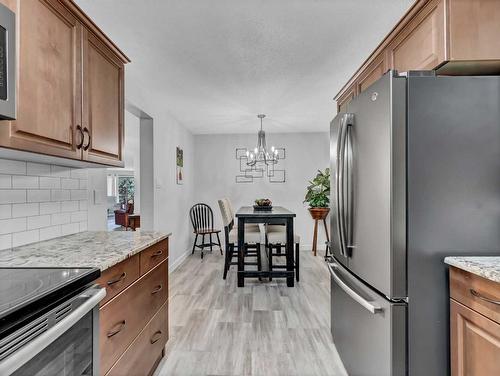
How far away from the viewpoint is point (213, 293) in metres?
3.37

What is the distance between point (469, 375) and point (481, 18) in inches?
62.5

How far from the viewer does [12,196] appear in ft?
5.19

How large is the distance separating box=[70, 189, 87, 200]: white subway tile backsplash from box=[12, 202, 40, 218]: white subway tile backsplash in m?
0.34

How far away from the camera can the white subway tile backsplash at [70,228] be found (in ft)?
6.51

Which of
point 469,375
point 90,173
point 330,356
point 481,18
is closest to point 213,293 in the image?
point 330,356

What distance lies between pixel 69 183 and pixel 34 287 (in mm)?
1312

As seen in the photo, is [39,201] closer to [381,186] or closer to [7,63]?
[7,63]

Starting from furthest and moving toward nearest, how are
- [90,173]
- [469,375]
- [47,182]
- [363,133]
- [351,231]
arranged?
[90,173] < [47,182] < [351,231] < [363,133] < [469,375]

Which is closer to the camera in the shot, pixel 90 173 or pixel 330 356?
pixel 330 356

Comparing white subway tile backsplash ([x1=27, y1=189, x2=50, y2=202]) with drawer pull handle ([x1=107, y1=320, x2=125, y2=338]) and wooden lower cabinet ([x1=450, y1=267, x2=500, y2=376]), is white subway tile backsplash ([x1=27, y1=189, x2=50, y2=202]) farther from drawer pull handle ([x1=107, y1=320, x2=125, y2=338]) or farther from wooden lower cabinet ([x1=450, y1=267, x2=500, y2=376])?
wooden lower cabinet ([x1=450, y1=267, x2=500, y2=376])

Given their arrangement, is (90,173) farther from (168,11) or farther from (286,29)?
(286,29)

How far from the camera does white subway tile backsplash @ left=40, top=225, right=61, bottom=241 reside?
1791 millimetres

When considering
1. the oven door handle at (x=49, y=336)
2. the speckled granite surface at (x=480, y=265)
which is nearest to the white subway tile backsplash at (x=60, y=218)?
the oven door handle at (x=49, y=336)

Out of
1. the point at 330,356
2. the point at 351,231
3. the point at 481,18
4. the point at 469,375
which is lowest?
the point at 330,356
